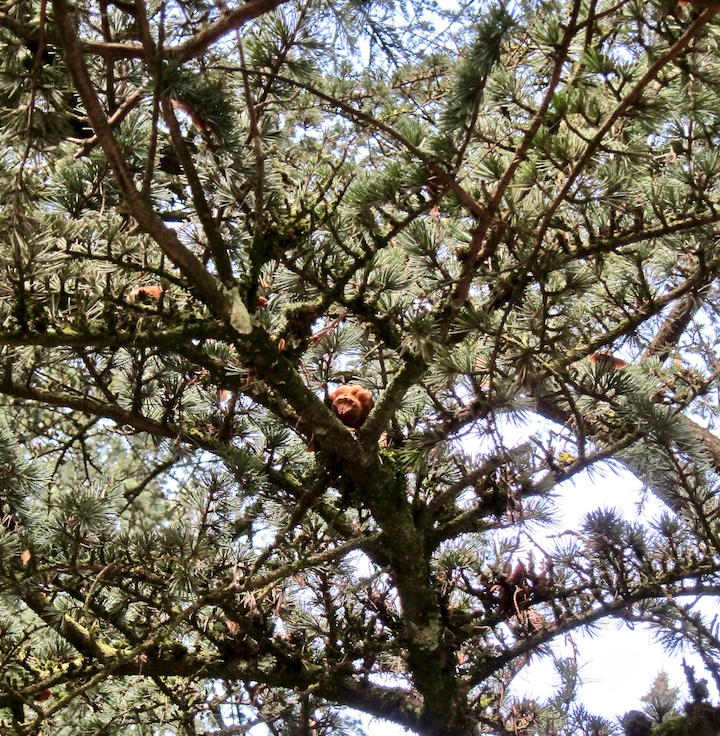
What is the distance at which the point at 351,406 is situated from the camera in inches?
55.6

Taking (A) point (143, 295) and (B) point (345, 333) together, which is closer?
(A) point (143, 295)

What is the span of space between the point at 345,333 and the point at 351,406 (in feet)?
0.60

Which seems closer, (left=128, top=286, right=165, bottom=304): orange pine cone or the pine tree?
the pine tree

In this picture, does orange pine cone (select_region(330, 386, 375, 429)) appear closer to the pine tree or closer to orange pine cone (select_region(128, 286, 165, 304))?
the pine tree

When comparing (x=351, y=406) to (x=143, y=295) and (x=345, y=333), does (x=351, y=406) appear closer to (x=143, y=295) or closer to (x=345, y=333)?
(x=345, y=333)

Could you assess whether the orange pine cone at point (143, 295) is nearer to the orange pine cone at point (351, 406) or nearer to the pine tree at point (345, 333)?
the pine tree at point (345, 333)

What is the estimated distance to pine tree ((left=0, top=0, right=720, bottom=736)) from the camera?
41.3 inches

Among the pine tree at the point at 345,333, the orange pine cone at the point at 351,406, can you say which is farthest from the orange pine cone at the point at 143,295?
the orange pine cone at the point at 351,406

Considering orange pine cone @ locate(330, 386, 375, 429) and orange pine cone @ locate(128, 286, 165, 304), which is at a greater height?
orange pine cone @ locate(128, 286, 165, 304)

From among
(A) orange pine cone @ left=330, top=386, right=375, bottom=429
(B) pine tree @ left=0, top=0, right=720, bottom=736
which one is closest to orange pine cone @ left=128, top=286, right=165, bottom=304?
(B) pine tree @ left=0, top=0, right=720, bottom=736

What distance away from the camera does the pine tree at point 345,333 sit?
1.05 metres

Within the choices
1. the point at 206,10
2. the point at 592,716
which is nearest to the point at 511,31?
the point at 206,10

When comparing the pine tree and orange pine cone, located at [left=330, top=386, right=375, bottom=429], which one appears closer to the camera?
the pine tree

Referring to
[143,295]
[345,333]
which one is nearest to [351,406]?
[345,333]
